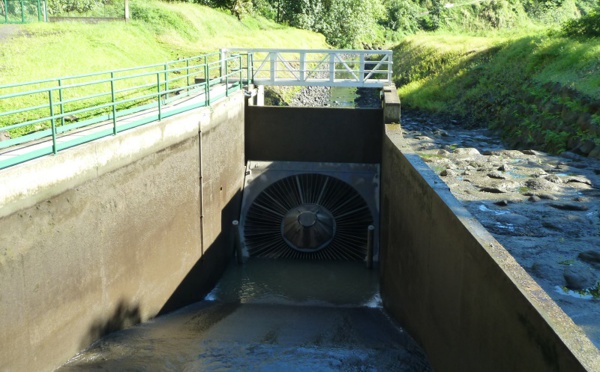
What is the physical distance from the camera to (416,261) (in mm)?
10125

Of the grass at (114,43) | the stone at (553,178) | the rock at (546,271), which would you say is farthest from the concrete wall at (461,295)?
the grass at (114,43)

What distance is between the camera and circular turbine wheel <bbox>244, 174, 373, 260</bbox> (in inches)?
644

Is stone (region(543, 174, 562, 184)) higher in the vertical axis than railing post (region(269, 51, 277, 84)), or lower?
lower

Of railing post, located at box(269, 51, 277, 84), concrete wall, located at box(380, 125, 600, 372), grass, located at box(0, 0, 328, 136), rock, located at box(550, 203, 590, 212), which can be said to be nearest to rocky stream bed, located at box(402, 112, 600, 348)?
rock, located at box(550, 203, 590, 212)

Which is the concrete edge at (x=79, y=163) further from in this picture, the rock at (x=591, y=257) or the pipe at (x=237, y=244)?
the rock at (x=591, y=257)

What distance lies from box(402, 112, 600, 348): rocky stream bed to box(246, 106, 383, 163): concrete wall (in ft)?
4.04

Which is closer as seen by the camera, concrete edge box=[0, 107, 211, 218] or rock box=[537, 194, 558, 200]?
concrete edge box=[0, 107, 211, 218]

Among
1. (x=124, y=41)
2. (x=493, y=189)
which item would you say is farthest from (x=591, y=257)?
(x=124, y=41)

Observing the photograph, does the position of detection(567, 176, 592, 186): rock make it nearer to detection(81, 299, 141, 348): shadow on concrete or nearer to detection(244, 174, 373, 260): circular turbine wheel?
detection(244, 174, 373, 260): circular turbine wheel

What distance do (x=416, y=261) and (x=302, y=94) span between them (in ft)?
68.5

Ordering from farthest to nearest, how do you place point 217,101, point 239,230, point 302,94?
point 302,94
point 239,230
point 217,101

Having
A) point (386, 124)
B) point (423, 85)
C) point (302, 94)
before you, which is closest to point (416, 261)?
point (386, 124)

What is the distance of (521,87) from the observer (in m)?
20.5

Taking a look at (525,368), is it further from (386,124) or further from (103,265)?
(386,124)
